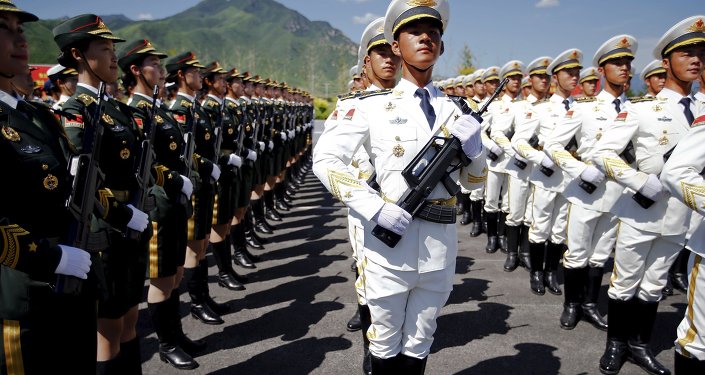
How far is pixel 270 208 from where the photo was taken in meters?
10.1

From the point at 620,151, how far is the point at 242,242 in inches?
196

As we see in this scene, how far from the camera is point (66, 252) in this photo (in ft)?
6.89

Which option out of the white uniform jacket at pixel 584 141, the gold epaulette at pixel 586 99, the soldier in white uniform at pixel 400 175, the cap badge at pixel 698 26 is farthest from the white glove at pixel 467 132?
the gold epaulette at pixel 586 99

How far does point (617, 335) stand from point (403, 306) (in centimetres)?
246

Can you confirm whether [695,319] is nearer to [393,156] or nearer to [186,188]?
[393,156]

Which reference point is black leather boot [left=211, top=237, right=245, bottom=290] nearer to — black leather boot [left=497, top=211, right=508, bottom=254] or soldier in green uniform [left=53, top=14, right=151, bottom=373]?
soldier in green uniform [left=53, top=14, right=151, bottom=373]

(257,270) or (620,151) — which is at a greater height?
(620,151)

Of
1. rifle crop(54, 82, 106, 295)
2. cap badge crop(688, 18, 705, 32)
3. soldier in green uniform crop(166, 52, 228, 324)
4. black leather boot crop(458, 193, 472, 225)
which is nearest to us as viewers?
rifle crop(54, 82, 106, 295)

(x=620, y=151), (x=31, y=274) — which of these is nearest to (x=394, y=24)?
(x=31, y=274)

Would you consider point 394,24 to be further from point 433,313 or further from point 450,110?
point 433,313

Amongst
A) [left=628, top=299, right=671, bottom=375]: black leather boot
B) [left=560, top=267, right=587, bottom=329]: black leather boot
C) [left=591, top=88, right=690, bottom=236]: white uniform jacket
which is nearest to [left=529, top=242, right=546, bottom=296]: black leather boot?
[left=560, top=267, right=587, bottom=329]: black leather boot

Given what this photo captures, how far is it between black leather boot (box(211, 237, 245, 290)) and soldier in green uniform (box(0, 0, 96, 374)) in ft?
11.3

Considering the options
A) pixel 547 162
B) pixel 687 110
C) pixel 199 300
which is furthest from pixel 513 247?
pixel 199 300

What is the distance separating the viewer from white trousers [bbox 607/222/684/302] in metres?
3.67
